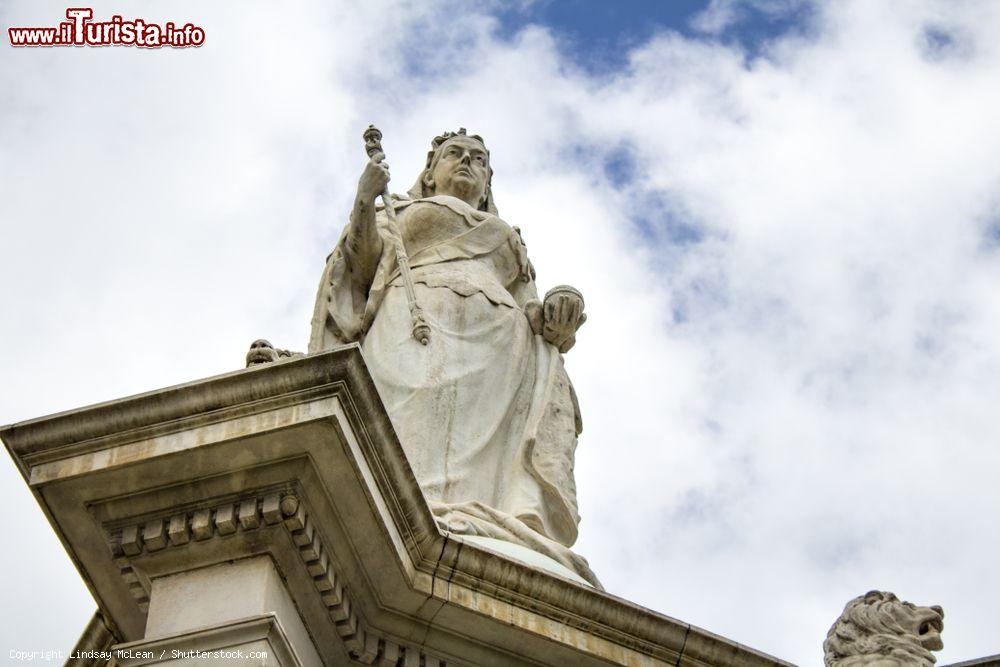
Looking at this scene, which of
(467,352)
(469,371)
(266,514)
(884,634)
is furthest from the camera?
(467,352)

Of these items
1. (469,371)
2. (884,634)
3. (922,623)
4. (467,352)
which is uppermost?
(467,352)

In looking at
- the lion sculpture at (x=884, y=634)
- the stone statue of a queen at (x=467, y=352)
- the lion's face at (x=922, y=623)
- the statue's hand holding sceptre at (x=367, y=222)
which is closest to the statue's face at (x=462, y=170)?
the stone statue of a queen at (x=467, y=352)

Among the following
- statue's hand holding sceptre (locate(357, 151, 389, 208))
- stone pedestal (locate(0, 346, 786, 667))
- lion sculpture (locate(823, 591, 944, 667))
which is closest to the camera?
stone pedestal (locate(0, 346, 786, 667))

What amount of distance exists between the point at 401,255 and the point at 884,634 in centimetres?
460

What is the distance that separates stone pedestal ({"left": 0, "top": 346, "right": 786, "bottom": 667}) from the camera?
24.9 feet

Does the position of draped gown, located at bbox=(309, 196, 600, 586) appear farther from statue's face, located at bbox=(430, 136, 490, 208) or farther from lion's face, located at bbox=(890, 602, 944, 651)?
lion's face, located at bbox=(890, 602, 944, 651)

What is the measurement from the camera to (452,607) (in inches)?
313

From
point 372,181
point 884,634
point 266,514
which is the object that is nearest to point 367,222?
point 372,181

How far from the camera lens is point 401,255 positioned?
11.7 metres

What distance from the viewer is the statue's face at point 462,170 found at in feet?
42.8

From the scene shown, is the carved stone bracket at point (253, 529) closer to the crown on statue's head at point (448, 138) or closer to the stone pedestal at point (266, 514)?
the stone pedestal at point (266, 514)

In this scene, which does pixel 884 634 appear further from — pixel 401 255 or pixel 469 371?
pixel 401 255

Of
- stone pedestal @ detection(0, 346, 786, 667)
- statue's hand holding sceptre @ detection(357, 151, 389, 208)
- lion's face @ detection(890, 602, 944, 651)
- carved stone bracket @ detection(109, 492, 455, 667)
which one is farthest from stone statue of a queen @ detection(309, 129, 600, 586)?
lion's face @ detection(890, 602, 944, 651)

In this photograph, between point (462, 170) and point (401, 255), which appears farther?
point (462, 170)
